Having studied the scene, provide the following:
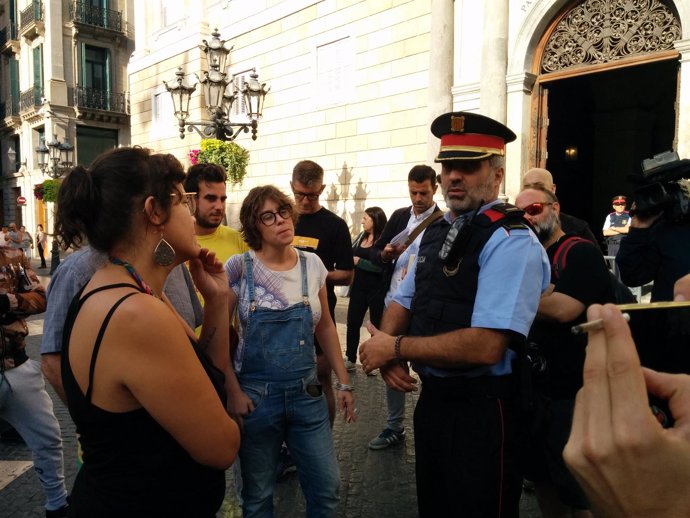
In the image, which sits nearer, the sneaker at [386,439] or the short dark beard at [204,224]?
the short dark beard at [204,224]

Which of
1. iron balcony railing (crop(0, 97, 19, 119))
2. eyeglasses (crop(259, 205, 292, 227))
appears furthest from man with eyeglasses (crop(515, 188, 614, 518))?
iron balcony railing (crop(0, 97, 19, 119))

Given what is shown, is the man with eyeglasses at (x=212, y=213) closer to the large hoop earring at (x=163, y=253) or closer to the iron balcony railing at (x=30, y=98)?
the large hoop earring at (x=163, y=253)

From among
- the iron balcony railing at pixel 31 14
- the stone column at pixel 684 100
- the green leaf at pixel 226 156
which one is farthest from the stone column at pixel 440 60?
the iron balcony railing at pixel 31 14

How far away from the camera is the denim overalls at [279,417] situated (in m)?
2.42

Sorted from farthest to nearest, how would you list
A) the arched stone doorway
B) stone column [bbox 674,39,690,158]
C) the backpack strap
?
the arched stone doorway, stone column [bbox 674,39,690,158], the backpack strap

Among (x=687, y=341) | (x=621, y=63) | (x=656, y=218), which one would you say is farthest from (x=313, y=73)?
(x=687, y=341)

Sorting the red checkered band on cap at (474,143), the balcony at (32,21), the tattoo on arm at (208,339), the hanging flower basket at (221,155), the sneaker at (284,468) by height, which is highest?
the balcony at (32,21)

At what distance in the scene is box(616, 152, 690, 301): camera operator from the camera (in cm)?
268

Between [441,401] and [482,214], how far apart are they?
769 millimetres

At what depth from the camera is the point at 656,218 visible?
285 cm

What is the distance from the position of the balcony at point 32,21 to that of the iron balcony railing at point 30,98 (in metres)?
2.92

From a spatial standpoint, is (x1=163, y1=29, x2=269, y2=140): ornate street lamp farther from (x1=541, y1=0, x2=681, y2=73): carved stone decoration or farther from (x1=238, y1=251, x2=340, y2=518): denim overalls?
(x1=238, y1=251, x2=340, y2=518): denim overalls

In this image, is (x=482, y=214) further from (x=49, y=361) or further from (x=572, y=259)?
(x=49, y=361)

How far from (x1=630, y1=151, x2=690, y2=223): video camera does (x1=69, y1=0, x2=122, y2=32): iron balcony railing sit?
3155cm
